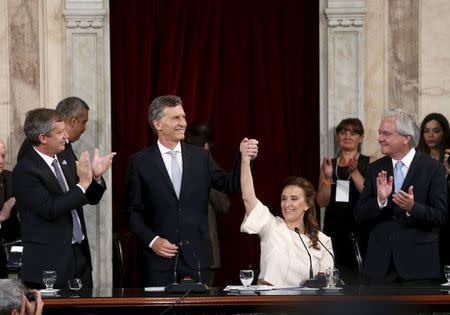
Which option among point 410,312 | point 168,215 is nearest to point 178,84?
point 168,215

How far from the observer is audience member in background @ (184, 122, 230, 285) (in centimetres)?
821

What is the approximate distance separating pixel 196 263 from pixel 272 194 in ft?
7.36

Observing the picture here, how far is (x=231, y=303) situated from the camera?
19.1 ft

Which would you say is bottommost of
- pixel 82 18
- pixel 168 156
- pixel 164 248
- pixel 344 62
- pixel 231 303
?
pixel 231 303

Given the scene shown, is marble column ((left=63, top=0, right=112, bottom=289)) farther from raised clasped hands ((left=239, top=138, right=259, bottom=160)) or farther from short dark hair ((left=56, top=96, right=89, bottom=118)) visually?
raised clasped hands ((left=239, top=138, right=259, bottom=160))

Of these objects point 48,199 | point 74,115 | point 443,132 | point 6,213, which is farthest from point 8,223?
point 443,132

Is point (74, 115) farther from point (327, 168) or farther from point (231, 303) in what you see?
point (231, 303)

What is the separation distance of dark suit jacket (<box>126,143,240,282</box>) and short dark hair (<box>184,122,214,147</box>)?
1.48 meters

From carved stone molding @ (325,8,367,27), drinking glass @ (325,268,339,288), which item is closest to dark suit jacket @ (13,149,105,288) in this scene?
drinking glass @ (325,268,339,288)

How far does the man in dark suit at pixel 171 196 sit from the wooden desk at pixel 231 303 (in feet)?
2.95

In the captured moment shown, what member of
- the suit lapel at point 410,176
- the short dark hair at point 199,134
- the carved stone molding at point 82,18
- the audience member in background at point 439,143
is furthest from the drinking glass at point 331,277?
the carved stone molding at point 82,18

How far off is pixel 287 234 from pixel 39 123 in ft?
5.02

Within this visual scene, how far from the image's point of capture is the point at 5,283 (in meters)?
3.96

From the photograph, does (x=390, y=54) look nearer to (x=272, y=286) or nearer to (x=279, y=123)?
(x=279, y=123)
